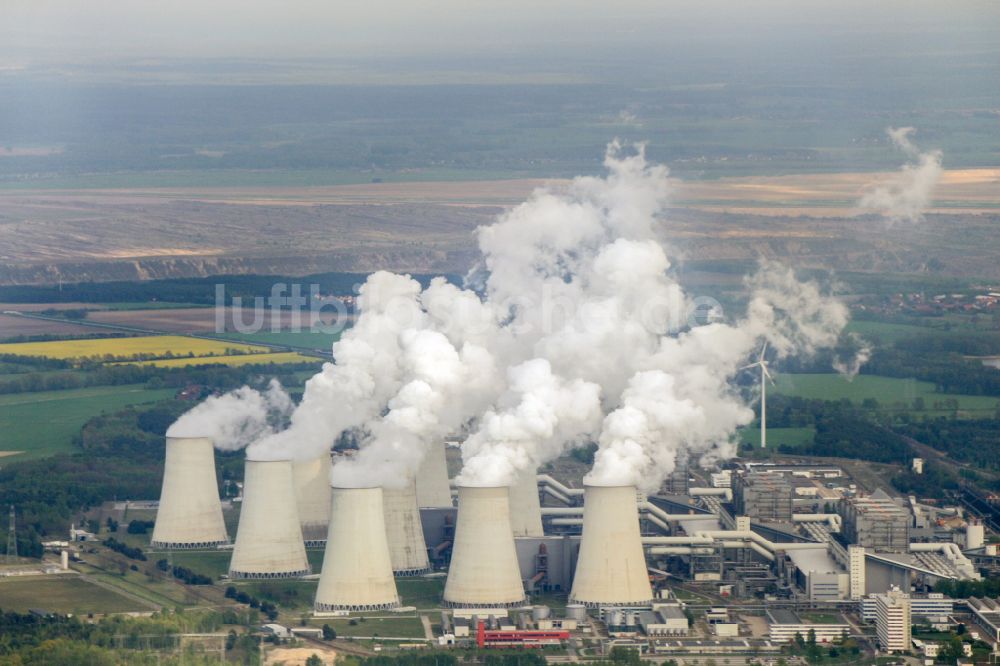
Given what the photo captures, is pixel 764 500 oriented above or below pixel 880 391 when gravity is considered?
below

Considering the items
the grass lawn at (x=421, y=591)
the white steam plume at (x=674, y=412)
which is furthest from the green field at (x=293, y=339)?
the grass lawn at (x=421, y=591)

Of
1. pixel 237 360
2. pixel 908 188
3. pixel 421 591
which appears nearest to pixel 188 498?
Answer: pixel 421 591

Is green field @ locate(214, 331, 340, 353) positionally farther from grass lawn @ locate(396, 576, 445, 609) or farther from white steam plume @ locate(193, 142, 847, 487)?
grass lawn @ locate(396, 576, 445, 609)

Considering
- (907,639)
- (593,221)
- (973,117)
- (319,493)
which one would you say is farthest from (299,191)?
(907,639)

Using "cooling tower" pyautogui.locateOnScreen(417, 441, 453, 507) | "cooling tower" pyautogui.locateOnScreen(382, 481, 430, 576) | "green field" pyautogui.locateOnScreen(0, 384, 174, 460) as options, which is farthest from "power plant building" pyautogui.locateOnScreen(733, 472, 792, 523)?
"green field" pyautogui.locateOnScreen(0, 384, 174, 460)

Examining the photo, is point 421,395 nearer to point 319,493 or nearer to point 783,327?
point 319,493

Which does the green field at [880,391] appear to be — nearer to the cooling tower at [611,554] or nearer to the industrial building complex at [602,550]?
the industrial building complex at [602,550]

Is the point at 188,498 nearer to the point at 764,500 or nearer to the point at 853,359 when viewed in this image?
the point at 764,500
